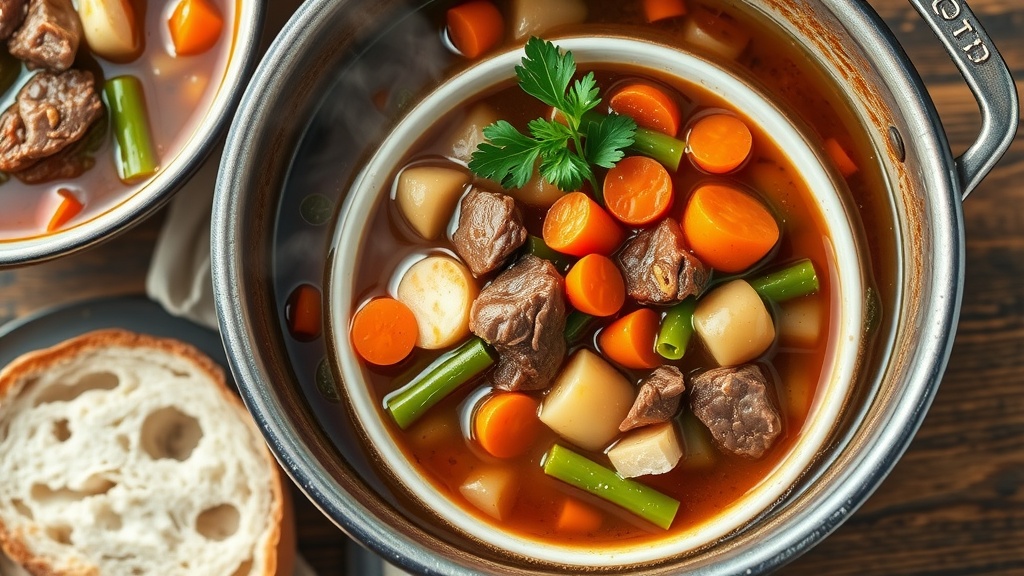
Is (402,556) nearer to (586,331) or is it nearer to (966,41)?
(586,331)

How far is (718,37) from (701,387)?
85cm

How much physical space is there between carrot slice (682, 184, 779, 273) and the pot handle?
1.66 ft

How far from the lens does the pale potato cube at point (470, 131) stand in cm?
230

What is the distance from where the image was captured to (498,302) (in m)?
2.16

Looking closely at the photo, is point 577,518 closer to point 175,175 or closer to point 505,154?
point 505,154

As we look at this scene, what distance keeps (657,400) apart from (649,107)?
68 centimetres

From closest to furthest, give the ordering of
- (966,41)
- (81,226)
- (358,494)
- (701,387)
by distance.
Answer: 1. (966,41)
2. (358,494)
3. (701,387)
4. (81,226)

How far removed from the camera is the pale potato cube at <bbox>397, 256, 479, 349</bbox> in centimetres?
224

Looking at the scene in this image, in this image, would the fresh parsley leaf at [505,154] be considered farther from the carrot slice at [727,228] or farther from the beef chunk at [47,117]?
the beef chunk at [47,117]

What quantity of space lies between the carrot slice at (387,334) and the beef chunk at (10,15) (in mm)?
1304

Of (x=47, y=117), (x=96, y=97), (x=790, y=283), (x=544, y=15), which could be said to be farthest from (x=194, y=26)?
(x=790, y=283)

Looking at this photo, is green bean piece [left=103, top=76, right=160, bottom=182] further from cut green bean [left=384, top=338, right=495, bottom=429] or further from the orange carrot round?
the orange carrot round

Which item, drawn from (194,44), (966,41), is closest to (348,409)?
(194,44)

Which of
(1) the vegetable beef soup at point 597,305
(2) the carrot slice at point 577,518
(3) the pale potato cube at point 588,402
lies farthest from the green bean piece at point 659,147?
(2) the carrot slice at point 577,518
